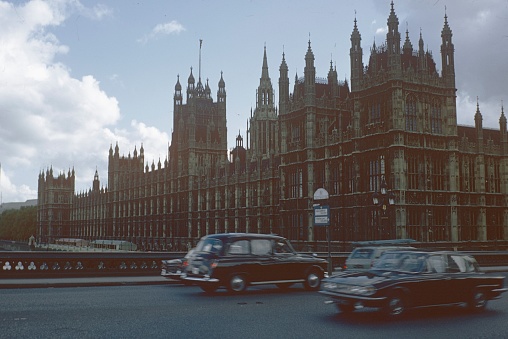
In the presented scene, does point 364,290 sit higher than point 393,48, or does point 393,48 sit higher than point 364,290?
point 393,48

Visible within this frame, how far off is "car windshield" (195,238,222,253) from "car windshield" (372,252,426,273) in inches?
199

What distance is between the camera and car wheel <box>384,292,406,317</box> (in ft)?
38.2

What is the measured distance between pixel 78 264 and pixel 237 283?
9.06 meters

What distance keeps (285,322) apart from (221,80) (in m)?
102

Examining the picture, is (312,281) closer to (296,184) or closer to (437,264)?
(437,264)

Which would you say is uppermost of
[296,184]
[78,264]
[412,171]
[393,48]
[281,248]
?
[393,48]

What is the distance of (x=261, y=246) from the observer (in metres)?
16.8

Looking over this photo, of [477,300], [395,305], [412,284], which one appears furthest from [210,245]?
[477,300]

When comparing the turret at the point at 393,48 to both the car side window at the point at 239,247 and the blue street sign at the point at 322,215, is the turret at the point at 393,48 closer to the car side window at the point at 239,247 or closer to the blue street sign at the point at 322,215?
the blue street sign at the point at 322,215

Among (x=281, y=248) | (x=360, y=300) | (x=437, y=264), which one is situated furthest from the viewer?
(x=281, y=248)

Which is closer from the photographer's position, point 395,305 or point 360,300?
point 360,300

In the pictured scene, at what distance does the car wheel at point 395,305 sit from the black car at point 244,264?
5.45 meters

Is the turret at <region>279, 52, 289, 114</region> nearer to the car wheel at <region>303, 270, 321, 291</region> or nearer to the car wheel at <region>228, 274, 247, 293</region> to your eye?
the car wheel at <region>303, 270, 321, 291</region>

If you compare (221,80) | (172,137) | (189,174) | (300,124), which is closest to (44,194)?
(172,137)
